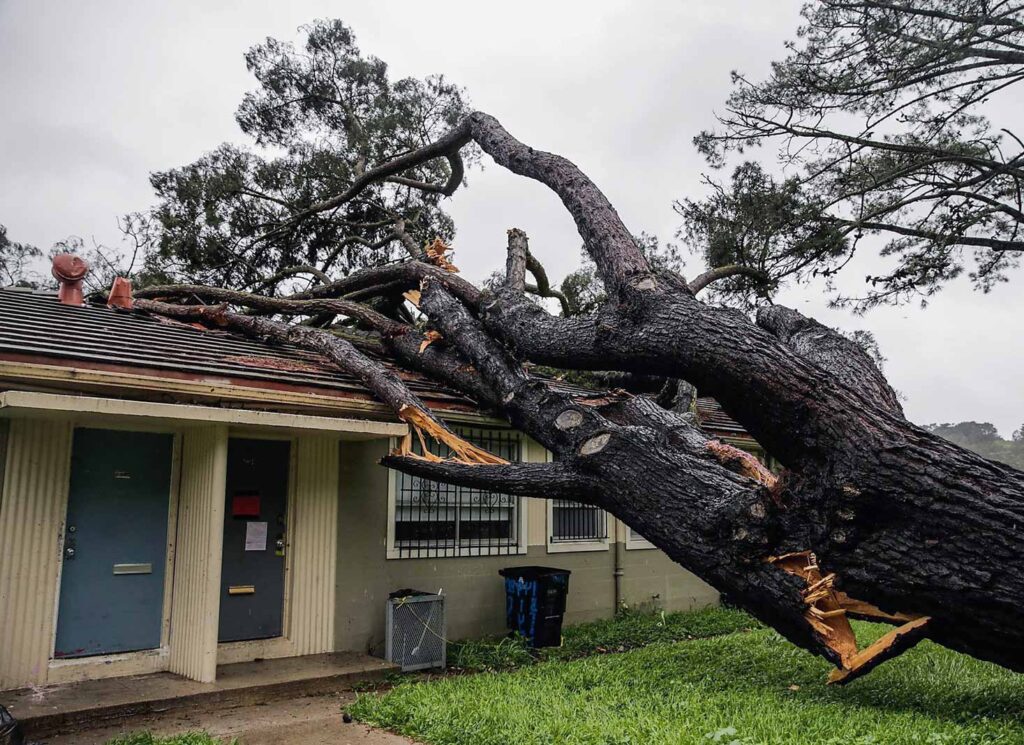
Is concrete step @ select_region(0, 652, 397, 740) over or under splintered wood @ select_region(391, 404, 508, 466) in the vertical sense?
under

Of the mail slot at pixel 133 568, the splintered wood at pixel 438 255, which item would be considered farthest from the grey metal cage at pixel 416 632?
the splintered wood at pixel 438 255

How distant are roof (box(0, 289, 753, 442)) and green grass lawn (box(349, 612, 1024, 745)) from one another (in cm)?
285

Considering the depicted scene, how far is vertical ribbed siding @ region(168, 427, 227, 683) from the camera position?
6.24m

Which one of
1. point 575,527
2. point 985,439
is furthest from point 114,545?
point 985,439

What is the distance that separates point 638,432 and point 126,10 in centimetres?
1076

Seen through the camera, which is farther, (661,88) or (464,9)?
(661,88)

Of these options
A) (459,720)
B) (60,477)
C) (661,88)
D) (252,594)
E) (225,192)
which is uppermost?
(661,88)

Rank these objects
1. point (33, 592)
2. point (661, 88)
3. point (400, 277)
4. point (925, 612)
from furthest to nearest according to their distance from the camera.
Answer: point (661, 88)
point (400, 277)
point (33, 592)
point (925, 612)

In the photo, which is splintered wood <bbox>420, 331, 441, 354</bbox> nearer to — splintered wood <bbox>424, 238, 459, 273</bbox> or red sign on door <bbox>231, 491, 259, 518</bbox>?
splintered wood <bbox>424, 238, 459, 273</bbox>

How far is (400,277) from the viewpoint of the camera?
9867 millimetres

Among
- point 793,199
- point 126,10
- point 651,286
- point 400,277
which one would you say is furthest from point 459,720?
point 126,10

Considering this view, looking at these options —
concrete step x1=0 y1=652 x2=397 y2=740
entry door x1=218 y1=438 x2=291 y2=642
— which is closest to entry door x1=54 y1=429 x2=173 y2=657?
concrete step x1=0 y1=652 x2=397 y2=740

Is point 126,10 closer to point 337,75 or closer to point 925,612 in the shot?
point 337,75

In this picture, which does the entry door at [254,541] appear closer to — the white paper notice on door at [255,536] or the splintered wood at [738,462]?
the white paper notice on door at [255,536]
